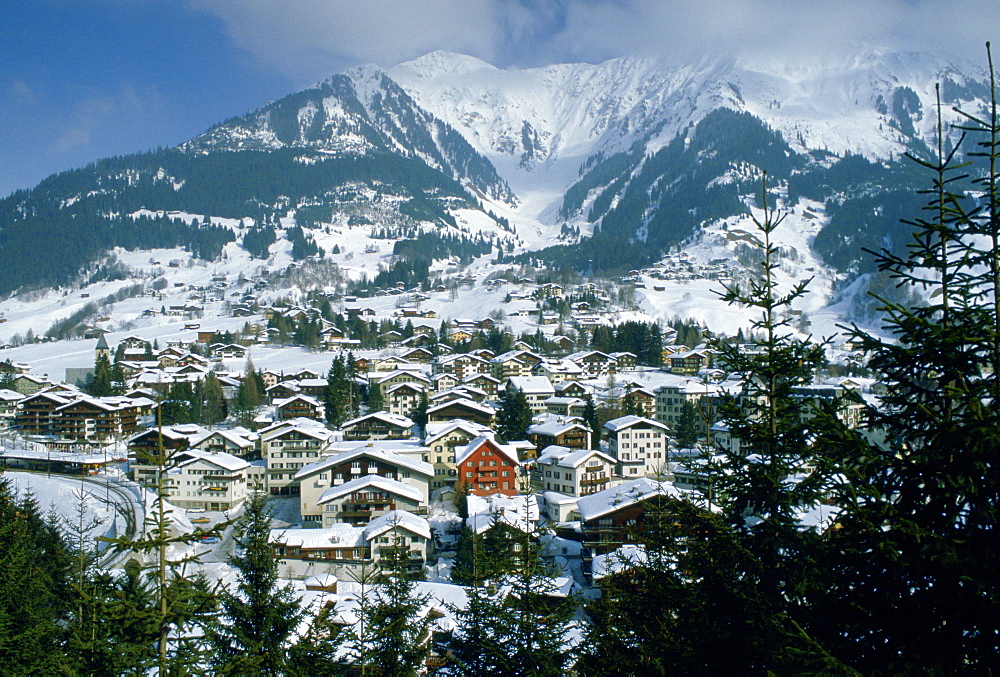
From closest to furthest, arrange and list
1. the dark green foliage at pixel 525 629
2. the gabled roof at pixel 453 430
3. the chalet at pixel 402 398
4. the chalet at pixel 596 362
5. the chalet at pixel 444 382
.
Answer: the dark green foliage at pixel 525 629 → the gabled roof at pixel 453 430 → the chalet at pixel 402 398 → the chalet at pixel 444 382 → the chalet at pixel 596 362

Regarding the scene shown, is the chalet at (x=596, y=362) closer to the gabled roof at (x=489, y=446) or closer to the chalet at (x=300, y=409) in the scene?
the chalet at (x=300, y=409)

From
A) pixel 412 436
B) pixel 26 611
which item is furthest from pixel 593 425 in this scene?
pixel 26 611

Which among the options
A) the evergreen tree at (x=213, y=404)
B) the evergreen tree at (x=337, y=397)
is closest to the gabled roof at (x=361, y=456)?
the evergreen tree at (x=337, y=397)

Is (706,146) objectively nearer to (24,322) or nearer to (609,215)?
(609,215)

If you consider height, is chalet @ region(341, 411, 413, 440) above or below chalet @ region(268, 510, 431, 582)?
above

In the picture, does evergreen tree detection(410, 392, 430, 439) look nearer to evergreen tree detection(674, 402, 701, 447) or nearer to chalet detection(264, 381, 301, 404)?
chalet detection(264, 381, 301, 404)

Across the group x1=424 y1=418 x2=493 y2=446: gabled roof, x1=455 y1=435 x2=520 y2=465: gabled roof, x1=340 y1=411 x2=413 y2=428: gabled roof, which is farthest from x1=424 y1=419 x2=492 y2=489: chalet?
x1=340 y1=411 x2=413 y2=428: gabled roof
